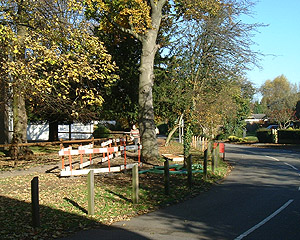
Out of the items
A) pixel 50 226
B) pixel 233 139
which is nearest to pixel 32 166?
pixel 50 226

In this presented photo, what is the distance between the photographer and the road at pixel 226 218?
7.21 m

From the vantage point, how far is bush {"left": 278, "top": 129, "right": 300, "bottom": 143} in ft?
128

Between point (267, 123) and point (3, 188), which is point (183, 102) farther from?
point (267, 123)

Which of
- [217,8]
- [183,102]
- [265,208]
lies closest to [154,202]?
[265,208]

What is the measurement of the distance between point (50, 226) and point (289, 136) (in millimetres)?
36341

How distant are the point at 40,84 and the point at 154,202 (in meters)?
5.70

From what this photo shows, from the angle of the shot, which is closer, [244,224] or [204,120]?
[244,224]

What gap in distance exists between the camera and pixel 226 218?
335 inches

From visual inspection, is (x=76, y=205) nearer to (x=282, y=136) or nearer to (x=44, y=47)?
(x=44, y=47)

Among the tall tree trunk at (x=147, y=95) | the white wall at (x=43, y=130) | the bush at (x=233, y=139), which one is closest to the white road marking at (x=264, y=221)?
the tall tree trunk at (x=147, y=95)

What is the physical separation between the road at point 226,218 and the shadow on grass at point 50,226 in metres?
0.04

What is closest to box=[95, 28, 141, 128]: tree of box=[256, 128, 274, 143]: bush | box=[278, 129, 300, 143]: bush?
box=[278, 129, 300, 143]: bush

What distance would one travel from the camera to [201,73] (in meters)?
22.8

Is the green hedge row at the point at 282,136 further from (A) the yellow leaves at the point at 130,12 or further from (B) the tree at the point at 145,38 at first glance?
(A) the yellow leaves at the point at 130,12
